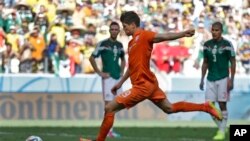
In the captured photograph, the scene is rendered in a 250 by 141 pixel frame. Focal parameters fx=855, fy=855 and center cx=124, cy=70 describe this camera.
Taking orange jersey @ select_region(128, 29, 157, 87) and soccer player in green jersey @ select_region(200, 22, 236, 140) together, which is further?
soccer player in green jersey @ select_region(200, 22, 236, 140)

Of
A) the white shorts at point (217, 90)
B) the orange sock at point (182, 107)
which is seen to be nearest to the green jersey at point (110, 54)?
the white shorts at point (217, 90)

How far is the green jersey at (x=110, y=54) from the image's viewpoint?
55.4ft

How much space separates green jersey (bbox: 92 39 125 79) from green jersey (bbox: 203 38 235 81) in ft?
5.86

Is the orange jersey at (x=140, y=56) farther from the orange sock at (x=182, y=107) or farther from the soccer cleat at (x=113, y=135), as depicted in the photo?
the soccer cleat at (x=113, y=135)

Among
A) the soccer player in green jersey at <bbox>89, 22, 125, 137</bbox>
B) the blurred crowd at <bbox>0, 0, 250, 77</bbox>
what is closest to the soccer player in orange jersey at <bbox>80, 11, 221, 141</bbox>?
the soccer player in green jersey at <bbox>89, 22, 125, 137</bbox>

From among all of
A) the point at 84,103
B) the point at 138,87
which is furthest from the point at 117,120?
the point at 138,87

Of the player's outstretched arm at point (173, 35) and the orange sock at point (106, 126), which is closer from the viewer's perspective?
the player's outstretched arm at point (173, 35)

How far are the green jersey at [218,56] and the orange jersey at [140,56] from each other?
412cm

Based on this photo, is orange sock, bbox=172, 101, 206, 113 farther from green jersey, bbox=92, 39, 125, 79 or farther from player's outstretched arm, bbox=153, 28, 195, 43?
green jersey, bbox=92, 39, 125, 79

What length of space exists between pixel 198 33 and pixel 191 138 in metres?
10.2

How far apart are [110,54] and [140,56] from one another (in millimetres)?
4872

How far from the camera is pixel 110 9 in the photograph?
26453mm

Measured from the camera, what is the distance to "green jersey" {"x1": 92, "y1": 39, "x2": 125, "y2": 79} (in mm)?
16891

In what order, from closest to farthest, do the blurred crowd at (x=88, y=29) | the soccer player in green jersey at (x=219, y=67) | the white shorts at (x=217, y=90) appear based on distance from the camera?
1. the soccer player in green jersey at (x=219, y=67)
2. the white shorts at (x=217, y=90)
3. the blurred crowd at (x=88, y=29)
